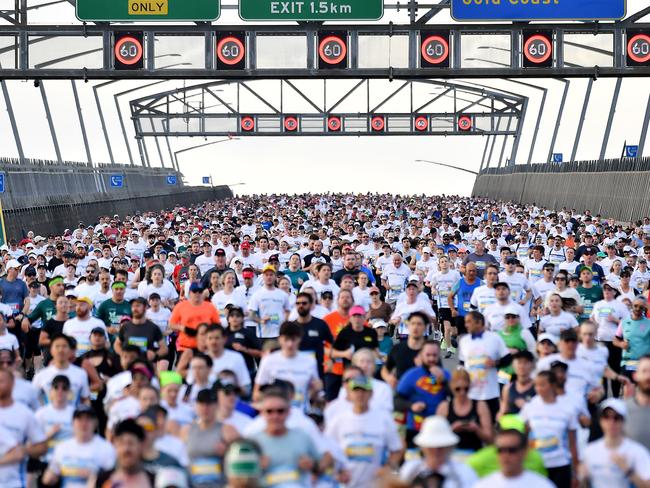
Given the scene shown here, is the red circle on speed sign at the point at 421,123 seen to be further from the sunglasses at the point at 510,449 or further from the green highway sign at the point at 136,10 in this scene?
the sunglasses at the point at 510,449

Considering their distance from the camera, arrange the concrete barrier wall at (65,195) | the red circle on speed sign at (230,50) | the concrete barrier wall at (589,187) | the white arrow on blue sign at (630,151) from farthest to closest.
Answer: the white arrow on blue sign at (630,151), the concrete barrier wall at (589,187), the concrete barrier wall at (65,195), the red circle on speed sign at (230,50)

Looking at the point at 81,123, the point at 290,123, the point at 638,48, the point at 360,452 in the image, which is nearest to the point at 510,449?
the point at 360,452

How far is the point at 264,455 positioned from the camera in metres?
7.95


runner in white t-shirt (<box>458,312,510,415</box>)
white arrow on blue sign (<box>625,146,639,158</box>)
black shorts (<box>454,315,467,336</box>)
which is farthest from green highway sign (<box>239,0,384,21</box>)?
white arrow on blue sign (<box>625,146,639,158</box>)

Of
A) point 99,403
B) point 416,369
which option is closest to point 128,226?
point 99,403

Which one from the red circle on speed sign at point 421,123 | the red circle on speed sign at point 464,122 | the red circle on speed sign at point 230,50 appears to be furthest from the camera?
the red circle on speed sign at point 464,122

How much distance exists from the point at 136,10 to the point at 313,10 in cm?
283

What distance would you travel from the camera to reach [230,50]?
941 inches

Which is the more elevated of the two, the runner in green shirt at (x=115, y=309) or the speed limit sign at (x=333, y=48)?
the speed limit sign at (x=333, y=48)

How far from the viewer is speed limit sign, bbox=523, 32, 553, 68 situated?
23.5 metres

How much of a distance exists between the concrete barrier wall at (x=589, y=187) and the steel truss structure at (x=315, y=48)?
59.5 feet

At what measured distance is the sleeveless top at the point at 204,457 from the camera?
872 cm

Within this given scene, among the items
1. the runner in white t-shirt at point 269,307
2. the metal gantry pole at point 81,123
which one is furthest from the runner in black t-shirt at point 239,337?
the metal gantry pole at point 81,123

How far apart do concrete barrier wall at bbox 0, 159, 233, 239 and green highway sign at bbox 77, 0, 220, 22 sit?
13636 millimetres
